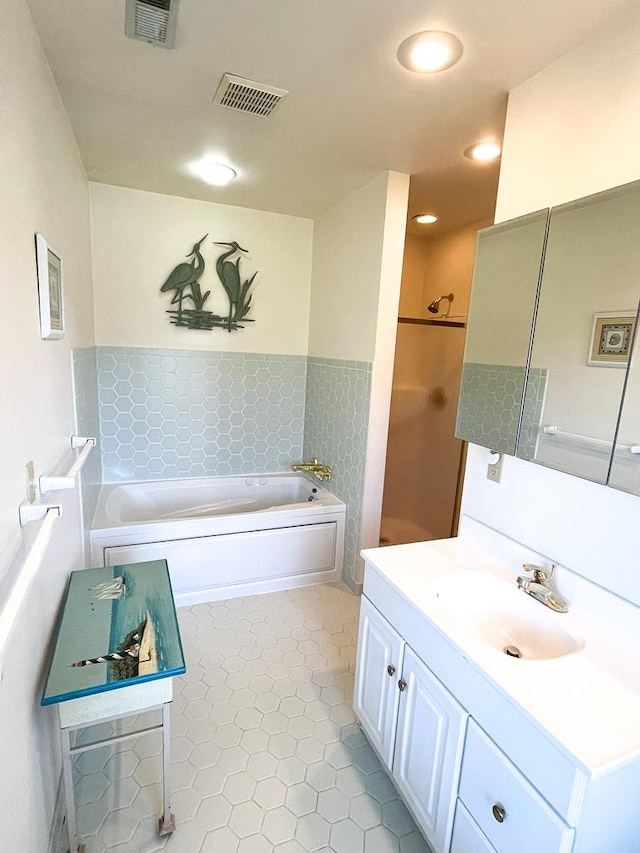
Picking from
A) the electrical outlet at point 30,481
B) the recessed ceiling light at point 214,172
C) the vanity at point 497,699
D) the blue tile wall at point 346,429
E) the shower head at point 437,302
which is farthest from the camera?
the shower head at point 437,302

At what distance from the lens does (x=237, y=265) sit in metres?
3.19

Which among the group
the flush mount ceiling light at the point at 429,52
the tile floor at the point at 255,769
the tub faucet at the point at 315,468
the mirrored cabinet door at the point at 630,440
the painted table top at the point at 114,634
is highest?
the flush mount ceiling light at the point at 429,52

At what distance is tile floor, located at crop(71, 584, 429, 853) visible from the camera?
1.38m

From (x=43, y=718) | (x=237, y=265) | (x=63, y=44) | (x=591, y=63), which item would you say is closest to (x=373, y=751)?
(x=43, y=718)

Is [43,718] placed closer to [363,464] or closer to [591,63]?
[363,464]

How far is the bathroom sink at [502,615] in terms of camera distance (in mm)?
1305

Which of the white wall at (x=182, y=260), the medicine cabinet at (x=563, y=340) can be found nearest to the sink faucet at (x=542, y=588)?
the medicine cabinet at (x=563, y=340)

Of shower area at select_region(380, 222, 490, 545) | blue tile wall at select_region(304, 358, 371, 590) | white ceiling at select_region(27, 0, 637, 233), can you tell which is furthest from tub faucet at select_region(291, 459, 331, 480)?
white ceiling at select_region(27, 0, 637, 233)

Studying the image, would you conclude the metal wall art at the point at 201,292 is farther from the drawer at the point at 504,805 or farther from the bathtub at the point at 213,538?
the drawer at the point at 504,805

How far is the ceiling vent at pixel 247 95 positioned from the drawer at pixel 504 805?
2214 millimetres

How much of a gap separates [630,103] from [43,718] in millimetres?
2435

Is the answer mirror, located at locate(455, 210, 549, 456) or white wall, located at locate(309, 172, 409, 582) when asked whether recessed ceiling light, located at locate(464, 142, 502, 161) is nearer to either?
white wall, located at locate(309, 172, 409, 582)

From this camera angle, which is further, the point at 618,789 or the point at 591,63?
the point at 591,63

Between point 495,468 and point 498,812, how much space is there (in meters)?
1.02
